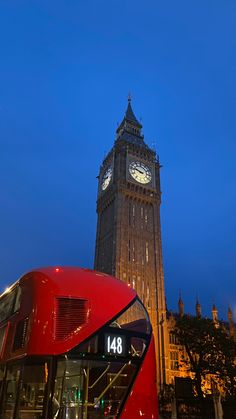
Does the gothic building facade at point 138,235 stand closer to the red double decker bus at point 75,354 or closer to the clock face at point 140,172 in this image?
the clock face at point 140,172

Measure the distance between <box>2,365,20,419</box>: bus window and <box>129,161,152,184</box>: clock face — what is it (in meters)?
55.6

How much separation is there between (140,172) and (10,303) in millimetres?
55513

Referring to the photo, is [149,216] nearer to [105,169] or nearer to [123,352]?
[105,169]

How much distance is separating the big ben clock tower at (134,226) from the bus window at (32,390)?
149ft

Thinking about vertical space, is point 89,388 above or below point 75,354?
below

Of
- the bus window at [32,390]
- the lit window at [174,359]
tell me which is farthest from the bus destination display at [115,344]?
the lit window at [174,359]

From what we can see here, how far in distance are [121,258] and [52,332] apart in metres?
47.5

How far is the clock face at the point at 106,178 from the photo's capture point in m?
64.7

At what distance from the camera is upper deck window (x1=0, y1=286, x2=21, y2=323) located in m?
9.03

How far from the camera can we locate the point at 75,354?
7094mm

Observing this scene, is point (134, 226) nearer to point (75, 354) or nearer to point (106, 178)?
point (106, 178)

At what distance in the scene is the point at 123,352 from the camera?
7773 mm

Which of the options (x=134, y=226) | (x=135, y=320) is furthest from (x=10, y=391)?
(x=134, y=226)

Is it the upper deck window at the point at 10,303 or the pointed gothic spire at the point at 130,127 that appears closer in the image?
the upper deck window at the point at 10,303
